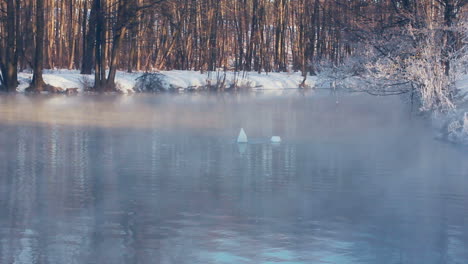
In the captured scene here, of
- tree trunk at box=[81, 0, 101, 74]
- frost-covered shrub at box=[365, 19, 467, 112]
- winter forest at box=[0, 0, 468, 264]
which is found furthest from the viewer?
tree trunk at box=[81, 0, 101, 74]

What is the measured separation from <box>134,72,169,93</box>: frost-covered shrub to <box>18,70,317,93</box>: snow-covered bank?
0.23 m

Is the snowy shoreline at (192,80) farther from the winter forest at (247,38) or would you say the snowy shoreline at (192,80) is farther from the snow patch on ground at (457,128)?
the snow patch on ground at (457,128)

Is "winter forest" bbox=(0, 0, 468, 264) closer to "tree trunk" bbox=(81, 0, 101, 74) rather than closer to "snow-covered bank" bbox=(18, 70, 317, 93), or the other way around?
"snow-covered bank" bbox=(18, 70, 317, 93)

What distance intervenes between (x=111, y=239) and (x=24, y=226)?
121cm

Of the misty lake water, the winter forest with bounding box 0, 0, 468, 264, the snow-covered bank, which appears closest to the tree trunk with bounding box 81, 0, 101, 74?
the snow-covered bank

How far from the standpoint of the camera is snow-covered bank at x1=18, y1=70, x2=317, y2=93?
144 ft

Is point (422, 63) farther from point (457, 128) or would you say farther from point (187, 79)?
point (187, 79)

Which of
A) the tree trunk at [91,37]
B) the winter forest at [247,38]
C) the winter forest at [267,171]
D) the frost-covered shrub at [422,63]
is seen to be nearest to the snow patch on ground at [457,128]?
the winter forest at [267,171]

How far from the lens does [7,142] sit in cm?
1730

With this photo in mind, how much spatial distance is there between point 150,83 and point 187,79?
15.3 feet

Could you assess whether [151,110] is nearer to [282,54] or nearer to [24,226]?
[24,226]

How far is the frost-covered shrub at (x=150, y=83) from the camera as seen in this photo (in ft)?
156

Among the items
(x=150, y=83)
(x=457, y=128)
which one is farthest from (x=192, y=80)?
(x=457, y=128)

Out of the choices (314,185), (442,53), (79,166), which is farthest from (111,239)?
(442,53)
